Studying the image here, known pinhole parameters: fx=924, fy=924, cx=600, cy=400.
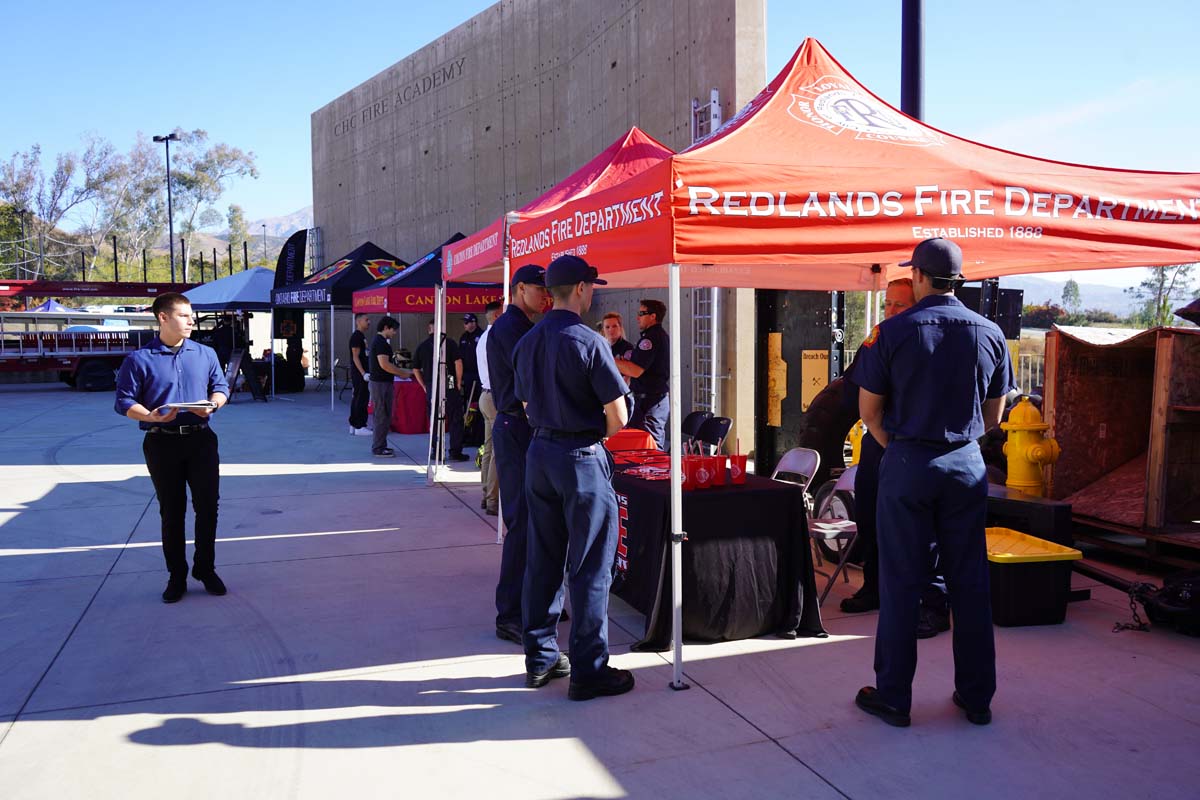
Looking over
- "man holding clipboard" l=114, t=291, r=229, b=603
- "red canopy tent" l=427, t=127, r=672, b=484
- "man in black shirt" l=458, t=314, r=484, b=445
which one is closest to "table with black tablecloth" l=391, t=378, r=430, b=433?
"man in black shirt" l=458, t=314, r=484, b=445

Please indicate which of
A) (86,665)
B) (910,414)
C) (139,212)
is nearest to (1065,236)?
(910,414)

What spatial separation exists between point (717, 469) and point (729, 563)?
0.48 metres

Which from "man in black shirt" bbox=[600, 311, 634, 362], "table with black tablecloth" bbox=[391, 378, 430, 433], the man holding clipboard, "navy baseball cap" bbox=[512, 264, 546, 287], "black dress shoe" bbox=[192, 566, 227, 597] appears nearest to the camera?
"navy baseball cap" bbox=[512, 264, 546, 287]

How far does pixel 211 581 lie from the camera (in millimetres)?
5703

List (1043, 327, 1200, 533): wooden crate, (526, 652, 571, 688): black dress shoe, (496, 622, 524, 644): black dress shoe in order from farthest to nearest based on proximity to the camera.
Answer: (1043, 327, 1200, 533): wooden crate
(496, 622, 524, 644): black dress shoe
(526, 652, 571, 688): black dress shoe

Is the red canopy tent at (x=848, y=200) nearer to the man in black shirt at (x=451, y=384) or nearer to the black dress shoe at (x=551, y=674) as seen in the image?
the black dress shoe at (x=551, y=674)

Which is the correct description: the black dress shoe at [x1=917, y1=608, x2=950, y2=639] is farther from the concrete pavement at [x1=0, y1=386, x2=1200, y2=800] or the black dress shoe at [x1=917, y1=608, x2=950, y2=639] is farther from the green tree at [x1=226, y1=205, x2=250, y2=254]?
the green tree at [x1=226, y1=205, x2=250, y2=254]

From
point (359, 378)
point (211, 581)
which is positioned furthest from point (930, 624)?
point (359, 378)

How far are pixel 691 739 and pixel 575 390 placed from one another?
1470 mm

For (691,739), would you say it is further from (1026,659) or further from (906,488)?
(1026,659)

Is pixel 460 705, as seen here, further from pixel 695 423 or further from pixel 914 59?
pixel 914 59

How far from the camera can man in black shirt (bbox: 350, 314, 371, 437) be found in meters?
13.6

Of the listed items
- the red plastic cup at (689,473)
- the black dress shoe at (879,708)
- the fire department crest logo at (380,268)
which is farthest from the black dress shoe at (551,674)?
the fire department crest logo at (380,268)

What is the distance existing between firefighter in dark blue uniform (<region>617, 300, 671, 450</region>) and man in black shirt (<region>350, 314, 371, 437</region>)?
7.23 metres
